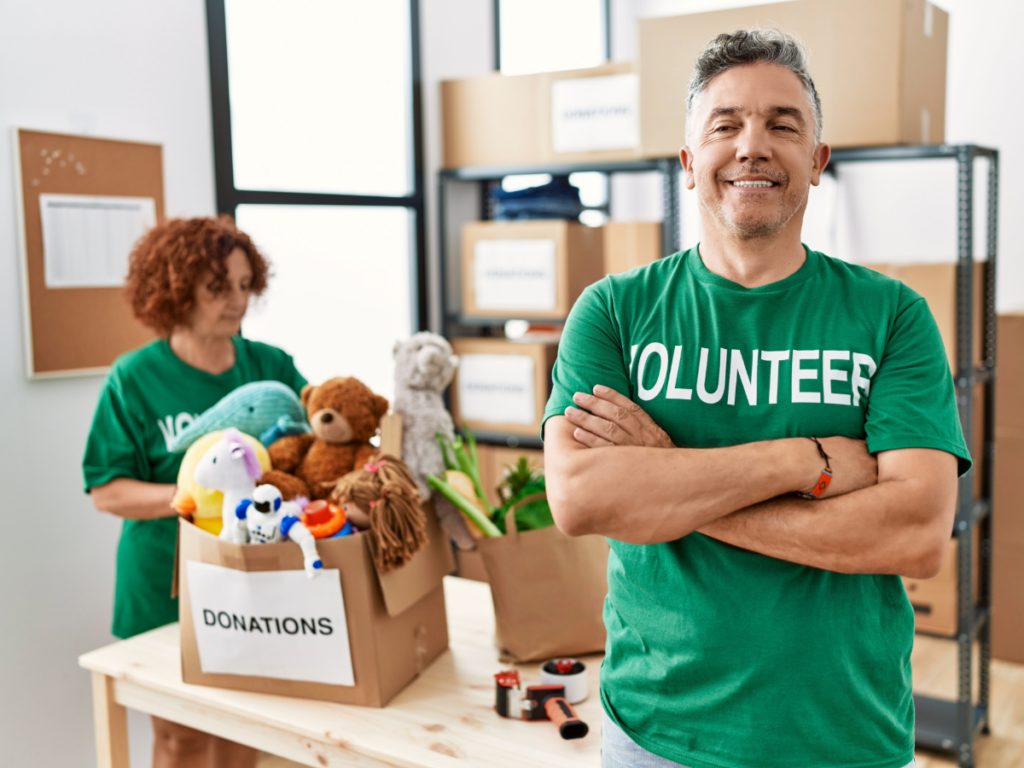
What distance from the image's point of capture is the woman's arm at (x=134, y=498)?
5.65 ft

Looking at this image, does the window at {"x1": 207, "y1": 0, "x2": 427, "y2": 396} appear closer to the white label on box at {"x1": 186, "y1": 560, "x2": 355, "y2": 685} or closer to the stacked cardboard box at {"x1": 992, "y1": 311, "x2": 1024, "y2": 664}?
the white label on box at {"x1": 186, "y1": 560, "x2": 355, "y2": 685}

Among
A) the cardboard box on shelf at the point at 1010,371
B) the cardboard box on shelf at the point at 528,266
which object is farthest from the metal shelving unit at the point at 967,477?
the cardboard box on shelf at the point at 528,266

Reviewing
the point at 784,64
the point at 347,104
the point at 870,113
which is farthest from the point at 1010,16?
the point at 784,64

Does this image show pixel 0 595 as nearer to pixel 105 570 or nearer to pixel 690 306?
pixel 105 570

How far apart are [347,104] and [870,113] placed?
1.68m

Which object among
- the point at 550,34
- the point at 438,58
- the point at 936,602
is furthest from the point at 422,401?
the point at 550,34

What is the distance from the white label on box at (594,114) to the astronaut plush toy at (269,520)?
1977 millimetres

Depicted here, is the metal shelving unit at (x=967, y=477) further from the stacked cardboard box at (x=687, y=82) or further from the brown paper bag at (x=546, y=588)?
the brown paper bag at (x=546, y=588)

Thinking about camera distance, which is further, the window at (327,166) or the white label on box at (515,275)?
the white label on box at (515,275)

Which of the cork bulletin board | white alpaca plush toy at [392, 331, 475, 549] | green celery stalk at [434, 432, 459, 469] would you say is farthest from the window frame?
green celery stalk at [434, 432, 459, 469]

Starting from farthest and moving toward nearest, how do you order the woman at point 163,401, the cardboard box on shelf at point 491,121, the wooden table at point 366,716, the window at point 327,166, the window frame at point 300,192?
the cardboard box on shelf at point 491,121 < the window at point 327,166 < the window frame at point 300,192 < the woman at point 163,401 < the wooden table at point 366,716

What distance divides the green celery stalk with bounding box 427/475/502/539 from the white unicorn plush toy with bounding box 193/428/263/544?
0.31m

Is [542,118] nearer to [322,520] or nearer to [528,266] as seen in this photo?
[528,266]

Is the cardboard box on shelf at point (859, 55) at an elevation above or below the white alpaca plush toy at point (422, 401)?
above
